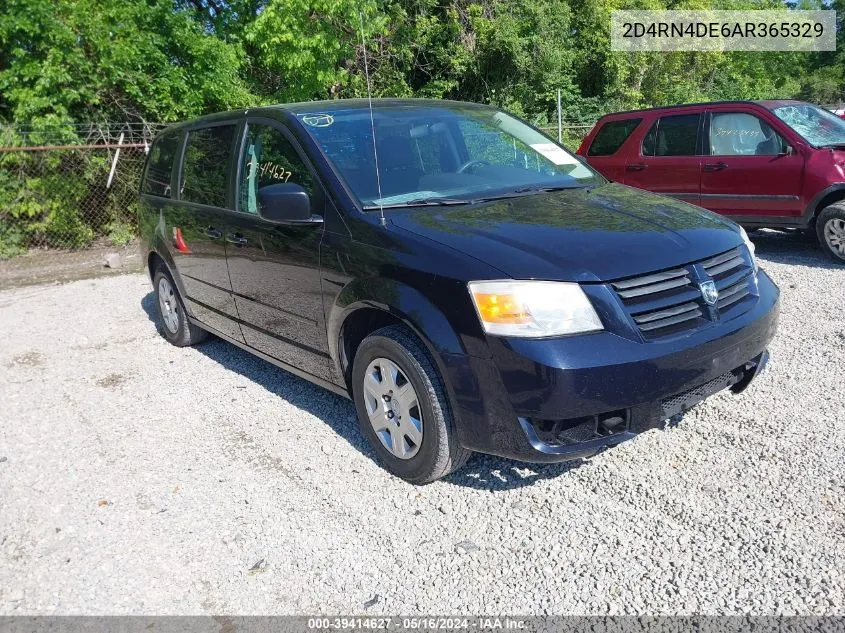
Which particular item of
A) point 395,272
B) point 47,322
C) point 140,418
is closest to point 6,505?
point 140,418

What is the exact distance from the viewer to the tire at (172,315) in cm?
583

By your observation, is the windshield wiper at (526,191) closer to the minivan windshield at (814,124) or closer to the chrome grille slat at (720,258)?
the chrome grille slat at (720,258)

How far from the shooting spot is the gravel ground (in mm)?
2637

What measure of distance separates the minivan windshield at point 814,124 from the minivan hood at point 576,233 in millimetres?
4960

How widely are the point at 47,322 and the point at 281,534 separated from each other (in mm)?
5652

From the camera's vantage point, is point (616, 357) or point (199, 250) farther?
point (199, 250)

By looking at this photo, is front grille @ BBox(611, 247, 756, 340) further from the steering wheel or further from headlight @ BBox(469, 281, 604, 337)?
the steering wheel

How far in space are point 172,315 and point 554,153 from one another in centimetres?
363

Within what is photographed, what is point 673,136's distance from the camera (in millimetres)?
8703

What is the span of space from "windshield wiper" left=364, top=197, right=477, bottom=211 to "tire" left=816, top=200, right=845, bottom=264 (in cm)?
536

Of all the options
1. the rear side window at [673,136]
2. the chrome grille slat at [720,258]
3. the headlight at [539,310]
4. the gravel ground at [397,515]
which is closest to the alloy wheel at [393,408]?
the gravel ground at [397,515]

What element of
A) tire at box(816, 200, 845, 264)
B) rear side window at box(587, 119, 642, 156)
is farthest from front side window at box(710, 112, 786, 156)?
rear side window at box(587, 119, 642, 156)

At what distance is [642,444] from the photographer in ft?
11.8

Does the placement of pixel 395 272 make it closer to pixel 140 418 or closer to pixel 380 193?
pixel 380 193
